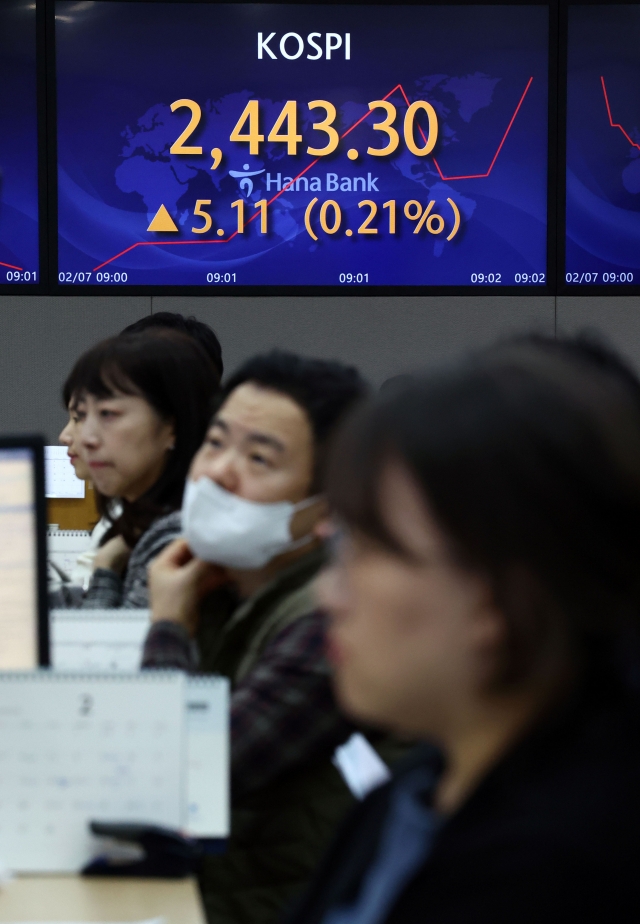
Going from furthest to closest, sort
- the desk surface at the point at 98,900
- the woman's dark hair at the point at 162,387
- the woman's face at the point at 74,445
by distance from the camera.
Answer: the woman's face at the point at 74,445 < the woman's dark hair at the point at 162,387 < the desk surface at the point at 98,900

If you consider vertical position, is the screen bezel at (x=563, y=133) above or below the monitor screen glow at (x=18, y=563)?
above

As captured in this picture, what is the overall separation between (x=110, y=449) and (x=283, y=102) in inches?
71.6

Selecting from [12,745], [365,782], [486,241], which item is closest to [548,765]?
[365,782]

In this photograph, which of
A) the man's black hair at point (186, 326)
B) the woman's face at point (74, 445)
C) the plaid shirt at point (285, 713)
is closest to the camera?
the plaid shirt at point (285, 713)

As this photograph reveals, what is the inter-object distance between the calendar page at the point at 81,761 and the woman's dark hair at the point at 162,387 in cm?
94

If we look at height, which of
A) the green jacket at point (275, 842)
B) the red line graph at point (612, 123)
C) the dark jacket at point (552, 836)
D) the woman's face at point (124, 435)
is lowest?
the green jacket at point (275, 842)

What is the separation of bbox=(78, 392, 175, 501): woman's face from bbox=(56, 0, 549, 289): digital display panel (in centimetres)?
157

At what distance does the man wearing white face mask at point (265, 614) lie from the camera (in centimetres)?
130

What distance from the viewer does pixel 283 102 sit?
3469mm

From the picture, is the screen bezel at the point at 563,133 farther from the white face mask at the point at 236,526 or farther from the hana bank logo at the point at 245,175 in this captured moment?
the white face mask at the point at 236,526

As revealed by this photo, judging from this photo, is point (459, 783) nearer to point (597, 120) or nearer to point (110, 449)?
point (110, 449)

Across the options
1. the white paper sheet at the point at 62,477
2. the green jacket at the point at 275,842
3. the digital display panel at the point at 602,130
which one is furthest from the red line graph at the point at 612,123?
the green jacket at the point at 275,842
